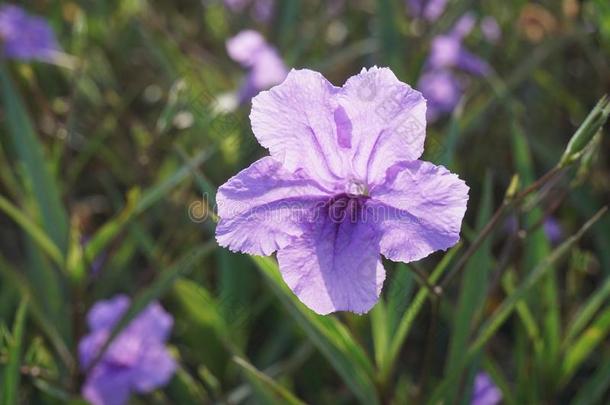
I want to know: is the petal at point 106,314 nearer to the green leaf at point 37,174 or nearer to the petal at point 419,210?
the green leaf at point 37,174

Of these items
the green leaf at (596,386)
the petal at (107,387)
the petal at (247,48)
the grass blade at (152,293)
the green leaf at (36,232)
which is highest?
the petal at (247,48)

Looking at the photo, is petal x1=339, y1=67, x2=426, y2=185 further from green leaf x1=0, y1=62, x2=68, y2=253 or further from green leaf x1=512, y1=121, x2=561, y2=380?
green leaf x1=0, y1=62, x2=68, y2=253

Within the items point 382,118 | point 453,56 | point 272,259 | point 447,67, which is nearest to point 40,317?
point 272,259

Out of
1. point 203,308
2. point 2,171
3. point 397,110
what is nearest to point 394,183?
point 397,110

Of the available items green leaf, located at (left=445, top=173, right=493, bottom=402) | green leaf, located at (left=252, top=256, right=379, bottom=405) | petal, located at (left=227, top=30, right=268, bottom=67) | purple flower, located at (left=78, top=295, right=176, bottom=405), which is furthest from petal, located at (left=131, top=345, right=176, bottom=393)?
petal, located at (left=227, top=30, right=268, bottom=67)

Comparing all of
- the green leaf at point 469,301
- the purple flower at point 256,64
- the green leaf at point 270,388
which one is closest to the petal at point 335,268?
the green leaf at point 270,388
